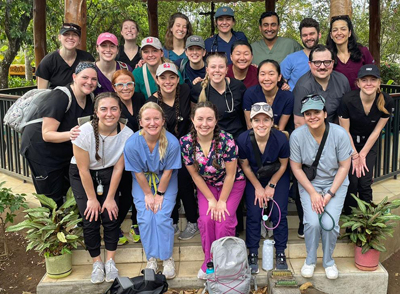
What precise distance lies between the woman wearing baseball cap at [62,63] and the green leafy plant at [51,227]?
4.51ft

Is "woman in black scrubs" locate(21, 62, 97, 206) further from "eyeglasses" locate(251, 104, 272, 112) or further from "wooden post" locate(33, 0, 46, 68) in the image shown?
"wooden post" locate(33, 0, 46, 68)

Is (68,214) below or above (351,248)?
above

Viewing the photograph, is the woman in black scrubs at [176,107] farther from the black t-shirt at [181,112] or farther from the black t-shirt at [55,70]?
the black t-shirt at [55,70]

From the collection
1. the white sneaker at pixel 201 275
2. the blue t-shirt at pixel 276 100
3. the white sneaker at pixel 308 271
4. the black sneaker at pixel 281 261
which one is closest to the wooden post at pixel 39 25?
the blue t-shirt at pixel 276 100

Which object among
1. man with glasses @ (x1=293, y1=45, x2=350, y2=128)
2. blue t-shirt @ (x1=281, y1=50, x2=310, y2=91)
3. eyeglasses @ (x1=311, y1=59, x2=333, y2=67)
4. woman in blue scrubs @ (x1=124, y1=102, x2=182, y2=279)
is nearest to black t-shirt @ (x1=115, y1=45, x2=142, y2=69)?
woman in blue scrubs @ (x1=124, y1=102, x2=182, y2=279)

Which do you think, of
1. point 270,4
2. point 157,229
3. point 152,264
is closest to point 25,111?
point 157,229

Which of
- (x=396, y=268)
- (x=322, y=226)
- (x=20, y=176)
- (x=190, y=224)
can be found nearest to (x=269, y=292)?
(x=322, y=226)

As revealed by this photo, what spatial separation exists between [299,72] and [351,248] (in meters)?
2.17

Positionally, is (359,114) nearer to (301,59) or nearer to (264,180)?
(301,59)

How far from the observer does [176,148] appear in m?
4.19

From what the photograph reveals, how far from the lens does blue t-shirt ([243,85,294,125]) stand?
4478 mm

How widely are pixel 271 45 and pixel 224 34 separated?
2.18 feet

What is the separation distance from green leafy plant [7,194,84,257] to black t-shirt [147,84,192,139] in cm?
132

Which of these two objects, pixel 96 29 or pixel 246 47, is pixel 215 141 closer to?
pixel 246 47
